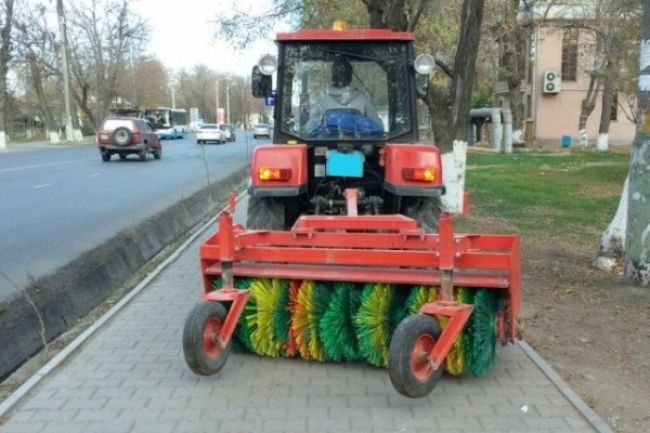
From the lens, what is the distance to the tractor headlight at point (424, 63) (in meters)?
6.25

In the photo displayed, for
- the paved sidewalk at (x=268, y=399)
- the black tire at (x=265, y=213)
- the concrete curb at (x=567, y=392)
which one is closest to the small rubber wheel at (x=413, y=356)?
the paved sidewalk at (x=268, y=399)

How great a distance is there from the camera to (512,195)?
15.5m

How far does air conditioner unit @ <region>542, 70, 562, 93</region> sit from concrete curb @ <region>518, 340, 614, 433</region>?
132ft

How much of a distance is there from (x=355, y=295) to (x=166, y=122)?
64.1m

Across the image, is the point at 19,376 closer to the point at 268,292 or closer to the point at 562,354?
the point at 268,292

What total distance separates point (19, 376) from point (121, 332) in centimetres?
101

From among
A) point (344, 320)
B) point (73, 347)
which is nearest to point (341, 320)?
point (344, 320)

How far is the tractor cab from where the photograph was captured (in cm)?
639

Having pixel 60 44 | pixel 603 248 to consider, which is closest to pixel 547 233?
pixel 603 248

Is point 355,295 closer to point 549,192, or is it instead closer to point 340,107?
point 340,107

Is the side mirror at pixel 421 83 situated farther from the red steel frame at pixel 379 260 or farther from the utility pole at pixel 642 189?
the red steel frame at pixel 379 260

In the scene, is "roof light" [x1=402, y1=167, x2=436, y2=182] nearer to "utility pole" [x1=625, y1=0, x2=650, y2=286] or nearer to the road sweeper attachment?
the road sweeper attachment

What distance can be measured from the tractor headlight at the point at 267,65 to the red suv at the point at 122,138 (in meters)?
22.5

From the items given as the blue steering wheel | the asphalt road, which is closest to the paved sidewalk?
the asphalt road
